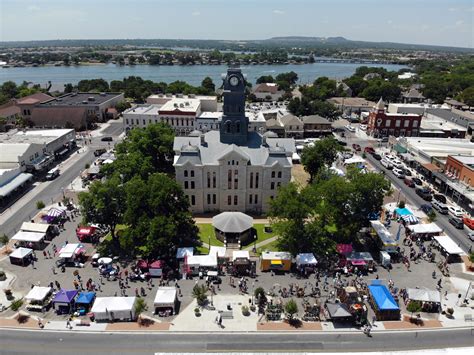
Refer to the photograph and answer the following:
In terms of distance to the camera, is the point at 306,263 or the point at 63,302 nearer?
the point at 63,302

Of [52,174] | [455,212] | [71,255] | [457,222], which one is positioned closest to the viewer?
[71,255]

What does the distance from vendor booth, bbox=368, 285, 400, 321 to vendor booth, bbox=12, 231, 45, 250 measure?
47.1 metres

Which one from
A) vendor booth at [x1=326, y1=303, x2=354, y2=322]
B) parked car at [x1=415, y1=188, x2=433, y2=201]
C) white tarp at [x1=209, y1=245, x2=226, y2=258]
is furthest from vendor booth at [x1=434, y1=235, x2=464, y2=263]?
white tarp at [x1=209, y1=245, x2=226, y2=258]

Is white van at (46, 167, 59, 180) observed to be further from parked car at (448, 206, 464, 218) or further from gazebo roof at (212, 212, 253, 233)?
parked car at (448, 206, 464, 218)

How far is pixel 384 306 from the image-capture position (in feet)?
131

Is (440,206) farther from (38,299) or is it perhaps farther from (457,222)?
(38,299)

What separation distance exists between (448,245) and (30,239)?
6172cm

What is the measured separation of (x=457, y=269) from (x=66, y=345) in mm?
50207

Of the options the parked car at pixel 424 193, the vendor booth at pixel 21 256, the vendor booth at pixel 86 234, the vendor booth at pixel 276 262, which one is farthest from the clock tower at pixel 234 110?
the parked car at pixel 424 193

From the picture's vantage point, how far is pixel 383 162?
90.1 metres

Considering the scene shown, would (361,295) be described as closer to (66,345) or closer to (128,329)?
(128,329)

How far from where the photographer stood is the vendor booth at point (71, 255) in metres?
48.7

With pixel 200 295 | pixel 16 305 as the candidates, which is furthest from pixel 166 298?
pixel 16 305

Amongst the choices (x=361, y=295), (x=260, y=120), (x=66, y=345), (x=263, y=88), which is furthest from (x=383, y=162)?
(x=263, y=88)
